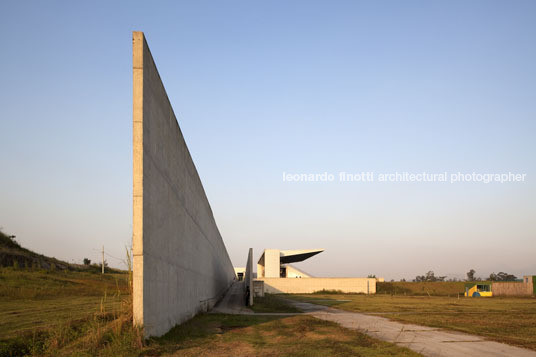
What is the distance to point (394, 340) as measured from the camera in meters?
10.7

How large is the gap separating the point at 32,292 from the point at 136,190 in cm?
1504

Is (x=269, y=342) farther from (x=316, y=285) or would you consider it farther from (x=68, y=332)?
(x=316, y=285)

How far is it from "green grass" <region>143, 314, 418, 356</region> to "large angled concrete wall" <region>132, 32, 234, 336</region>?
608mm

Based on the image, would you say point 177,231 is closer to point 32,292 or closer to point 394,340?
point 394,340

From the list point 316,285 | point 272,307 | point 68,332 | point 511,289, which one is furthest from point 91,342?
point 511,289

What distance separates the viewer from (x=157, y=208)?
9.18 metres

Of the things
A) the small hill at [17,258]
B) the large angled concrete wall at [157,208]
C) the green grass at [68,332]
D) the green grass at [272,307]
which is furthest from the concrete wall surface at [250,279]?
the small hill at [17,258]

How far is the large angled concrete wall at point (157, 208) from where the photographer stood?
786 cm

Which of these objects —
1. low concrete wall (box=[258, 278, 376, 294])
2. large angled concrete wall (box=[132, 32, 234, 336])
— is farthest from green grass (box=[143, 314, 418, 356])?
low concrete wall (box=[258, 278, 376, 294])

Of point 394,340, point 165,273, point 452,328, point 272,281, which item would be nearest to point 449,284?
point 272,281

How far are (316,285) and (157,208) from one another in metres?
41.7

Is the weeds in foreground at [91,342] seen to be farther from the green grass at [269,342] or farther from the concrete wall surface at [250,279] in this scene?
the concrete wall surface at [250,279]

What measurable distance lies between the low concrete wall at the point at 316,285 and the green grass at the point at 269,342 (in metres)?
35.0

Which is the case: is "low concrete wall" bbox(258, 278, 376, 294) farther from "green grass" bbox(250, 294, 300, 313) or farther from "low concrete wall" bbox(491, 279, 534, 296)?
"green grass" bbox(250, 294, 300, 313)
